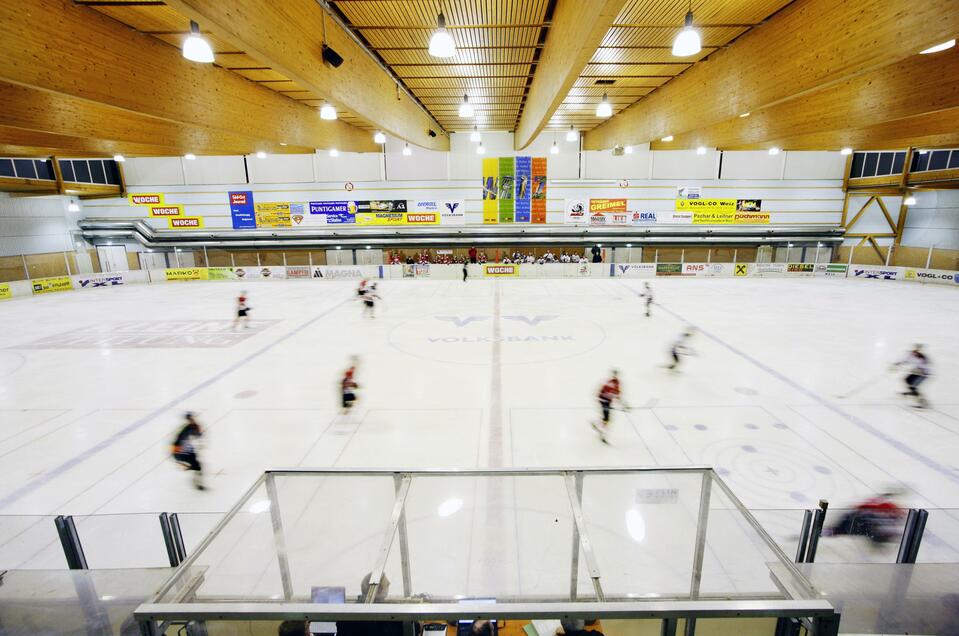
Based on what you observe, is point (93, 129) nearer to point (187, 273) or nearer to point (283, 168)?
point (283, 168)

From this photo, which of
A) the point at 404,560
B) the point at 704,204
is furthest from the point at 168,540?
the point at 704,204

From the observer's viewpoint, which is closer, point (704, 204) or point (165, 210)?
point (704, 204)

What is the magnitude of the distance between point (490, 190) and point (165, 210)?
23086 mm

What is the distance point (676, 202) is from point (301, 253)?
87.7ft

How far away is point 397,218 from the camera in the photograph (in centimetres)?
3039

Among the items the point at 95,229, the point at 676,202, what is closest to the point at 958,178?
the point at 676,202

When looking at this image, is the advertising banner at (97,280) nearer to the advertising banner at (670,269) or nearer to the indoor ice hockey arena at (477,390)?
the indoor ice hockey arena at (477,390)

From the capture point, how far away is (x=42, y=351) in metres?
13.3

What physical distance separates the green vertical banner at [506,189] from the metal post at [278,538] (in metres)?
27.6

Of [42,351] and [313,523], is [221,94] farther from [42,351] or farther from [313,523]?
[42,351]

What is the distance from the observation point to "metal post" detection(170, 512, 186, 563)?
397 cm

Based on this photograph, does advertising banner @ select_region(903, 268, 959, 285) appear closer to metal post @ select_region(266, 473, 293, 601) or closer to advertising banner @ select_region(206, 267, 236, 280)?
metal post @ select_region(266, 473, 293, 601)

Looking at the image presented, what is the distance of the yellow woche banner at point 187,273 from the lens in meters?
28.8

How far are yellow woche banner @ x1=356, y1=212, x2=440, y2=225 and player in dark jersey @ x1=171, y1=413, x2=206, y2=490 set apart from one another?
25.2 meters
